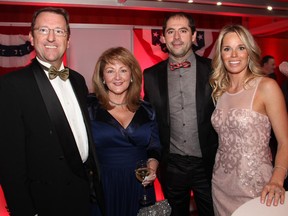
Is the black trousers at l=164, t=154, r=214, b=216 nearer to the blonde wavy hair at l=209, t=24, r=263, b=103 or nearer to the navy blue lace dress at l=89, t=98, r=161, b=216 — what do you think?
the navy blue lace dress at l=89, t=98, r=161, b=216

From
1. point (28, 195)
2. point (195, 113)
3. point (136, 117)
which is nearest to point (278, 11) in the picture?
point (195, 113)

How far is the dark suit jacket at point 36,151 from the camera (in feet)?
5.74

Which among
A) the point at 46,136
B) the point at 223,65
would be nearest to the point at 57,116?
the point at 46,136

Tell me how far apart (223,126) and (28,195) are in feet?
4.59

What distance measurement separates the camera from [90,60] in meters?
6.27

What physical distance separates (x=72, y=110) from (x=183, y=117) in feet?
3.42

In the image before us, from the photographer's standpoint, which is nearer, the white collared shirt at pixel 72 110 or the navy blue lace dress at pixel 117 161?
the white collared shirt at pixel 72 110

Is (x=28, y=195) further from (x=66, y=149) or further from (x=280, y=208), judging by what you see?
(x=280, y=208)

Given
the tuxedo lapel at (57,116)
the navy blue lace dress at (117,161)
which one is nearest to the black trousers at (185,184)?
the navy blue lace dress at (117,161)

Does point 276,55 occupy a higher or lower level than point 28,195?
higher

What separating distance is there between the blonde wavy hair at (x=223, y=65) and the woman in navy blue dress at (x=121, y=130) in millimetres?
594

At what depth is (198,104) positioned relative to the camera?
2682 mm

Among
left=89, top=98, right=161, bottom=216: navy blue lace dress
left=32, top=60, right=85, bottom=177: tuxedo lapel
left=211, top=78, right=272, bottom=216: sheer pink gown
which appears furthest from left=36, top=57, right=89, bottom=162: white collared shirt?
left=211, top=78, right=272, bottom=216: sheer pink gown

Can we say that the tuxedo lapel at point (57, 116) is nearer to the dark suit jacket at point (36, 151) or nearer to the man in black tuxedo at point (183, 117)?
the dark suit jacket at point (36, 151)
